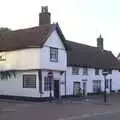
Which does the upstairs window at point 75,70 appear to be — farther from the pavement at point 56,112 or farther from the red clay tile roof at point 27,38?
the pavement at point 56,112

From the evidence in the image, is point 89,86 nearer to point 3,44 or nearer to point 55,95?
point 55,95

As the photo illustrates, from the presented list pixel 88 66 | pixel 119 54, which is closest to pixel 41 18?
pixel 88 66

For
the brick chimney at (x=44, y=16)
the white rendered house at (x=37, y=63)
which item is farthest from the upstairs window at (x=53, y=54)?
the brick chimney at (x=44, y=16)

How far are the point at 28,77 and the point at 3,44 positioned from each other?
5.87 m

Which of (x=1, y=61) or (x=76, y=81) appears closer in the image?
(x=1, y=61)

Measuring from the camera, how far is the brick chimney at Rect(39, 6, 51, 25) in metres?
47.2

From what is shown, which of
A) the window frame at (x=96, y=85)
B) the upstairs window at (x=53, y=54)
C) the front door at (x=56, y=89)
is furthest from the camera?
the window frame at (x=96, y=85)

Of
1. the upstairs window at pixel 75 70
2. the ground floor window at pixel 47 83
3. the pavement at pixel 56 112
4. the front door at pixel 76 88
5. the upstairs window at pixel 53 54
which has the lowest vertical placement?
the pavement at pixel 56 112

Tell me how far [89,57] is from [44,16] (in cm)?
1440

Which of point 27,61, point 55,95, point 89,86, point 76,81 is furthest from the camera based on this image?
point 89,86

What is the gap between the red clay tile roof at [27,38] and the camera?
4231 cm

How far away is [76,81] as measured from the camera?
52.0m

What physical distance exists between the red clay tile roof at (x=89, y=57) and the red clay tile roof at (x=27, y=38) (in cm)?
692

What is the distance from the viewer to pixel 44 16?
1880 inches
